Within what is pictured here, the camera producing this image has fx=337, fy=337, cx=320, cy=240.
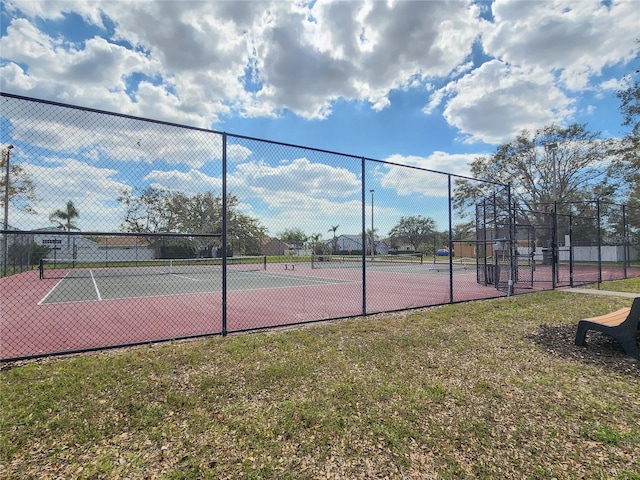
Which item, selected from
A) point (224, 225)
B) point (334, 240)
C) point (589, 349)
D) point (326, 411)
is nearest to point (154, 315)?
point (224, 225)

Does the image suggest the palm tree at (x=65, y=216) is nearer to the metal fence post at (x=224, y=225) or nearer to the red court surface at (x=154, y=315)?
the red court surface at (x=154, y=315)

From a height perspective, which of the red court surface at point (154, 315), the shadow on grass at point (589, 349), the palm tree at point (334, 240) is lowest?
the red court surface at point (154, 315)

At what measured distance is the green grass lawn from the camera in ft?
6.92

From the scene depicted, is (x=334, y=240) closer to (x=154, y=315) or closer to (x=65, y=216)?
(x=154, y=315)

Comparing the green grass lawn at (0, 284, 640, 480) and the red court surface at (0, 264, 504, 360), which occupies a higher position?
the green grass lawn at (0, 284, 640, 480)

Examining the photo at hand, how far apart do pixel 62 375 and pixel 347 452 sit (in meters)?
2.94

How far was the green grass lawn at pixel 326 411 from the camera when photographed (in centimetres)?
211

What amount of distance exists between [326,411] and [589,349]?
151 inches

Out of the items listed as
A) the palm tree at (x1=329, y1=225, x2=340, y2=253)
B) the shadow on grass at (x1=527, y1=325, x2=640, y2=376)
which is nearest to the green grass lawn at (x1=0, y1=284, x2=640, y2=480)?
the shadow on grass at (x1=527, y1=325, x2=640, y2=376)

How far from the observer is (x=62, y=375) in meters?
3.33

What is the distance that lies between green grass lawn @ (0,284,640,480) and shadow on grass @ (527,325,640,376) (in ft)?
0.10

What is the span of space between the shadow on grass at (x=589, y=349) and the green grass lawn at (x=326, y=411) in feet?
0.10

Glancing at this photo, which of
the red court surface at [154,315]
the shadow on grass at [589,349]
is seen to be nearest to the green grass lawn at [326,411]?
the shadow on grass at [589,349]

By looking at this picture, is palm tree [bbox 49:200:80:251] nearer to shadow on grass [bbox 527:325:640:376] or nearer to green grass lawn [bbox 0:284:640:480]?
green grass lawn [bbox 0:284:640:480]
